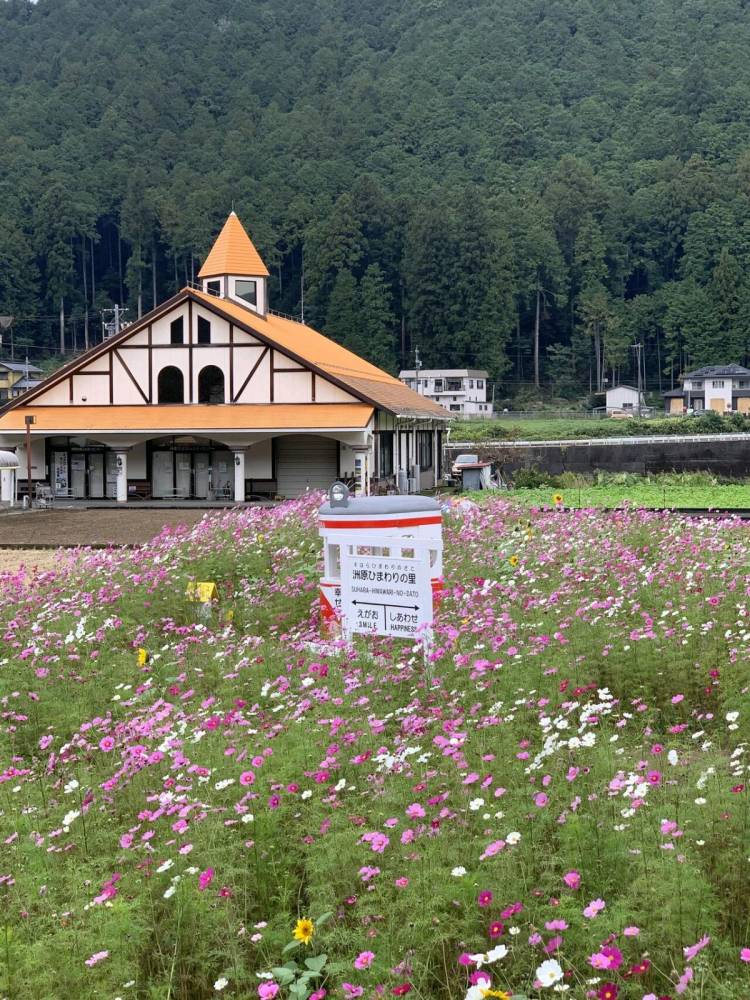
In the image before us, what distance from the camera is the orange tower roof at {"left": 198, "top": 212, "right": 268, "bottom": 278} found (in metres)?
33.1

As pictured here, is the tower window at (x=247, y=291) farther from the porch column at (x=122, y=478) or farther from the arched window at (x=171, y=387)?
the porch column at (x=122, y=478)

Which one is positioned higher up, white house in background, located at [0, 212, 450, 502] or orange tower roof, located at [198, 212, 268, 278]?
orange tower roof, located at [198, 212, 268, 278]

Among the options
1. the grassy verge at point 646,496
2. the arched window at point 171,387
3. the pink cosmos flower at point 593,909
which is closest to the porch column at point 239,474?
the arched window at point 171,387

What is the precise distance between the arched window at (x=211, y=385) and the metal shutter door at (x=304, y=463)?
204 cm

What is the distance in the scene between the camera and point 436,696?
5.46 m

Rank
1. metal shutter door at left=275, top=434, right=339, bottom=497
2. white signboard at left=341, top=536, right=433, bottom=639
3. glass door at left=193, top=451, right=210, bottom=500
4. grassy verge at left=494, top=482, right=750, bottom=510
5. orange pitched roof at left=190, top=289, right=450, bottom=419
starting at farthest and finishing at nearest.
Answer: glass door at left=193, top=451, right=210, bottom=500, metal shutter door at left=275, top=434, right=339, bottom=497, orange pitched roof at left=190, top=289, right=450, bottom=419, grassy verge at left=494, top=482, right=750, bottom=510, white signboard at left=341, top=536, right=433, bottom=639

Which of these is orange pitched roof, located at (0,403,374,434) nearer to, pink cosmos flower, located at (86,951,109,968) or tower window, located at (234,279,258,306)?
tower window, located at (234,279,258,306)

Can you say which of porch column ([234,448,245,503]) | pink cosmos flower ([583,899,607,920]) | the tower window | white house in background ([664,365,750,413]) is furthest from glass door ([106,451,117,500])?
white house in background ([664,365,750,413])

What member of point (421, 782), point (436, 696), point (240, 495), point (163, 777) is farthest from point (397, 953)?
point (240, 495)

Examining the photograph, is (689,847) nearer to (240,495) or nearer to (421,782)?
(421,782)

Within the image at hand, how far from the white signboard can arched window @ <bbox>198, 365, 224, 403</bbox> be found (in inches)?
880

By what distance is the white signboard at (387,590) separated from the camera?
21.7 feet

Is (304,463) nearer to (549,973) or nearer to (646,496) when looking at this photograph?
(646,496)

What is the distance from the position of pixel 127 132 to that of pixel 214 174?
12898mm
